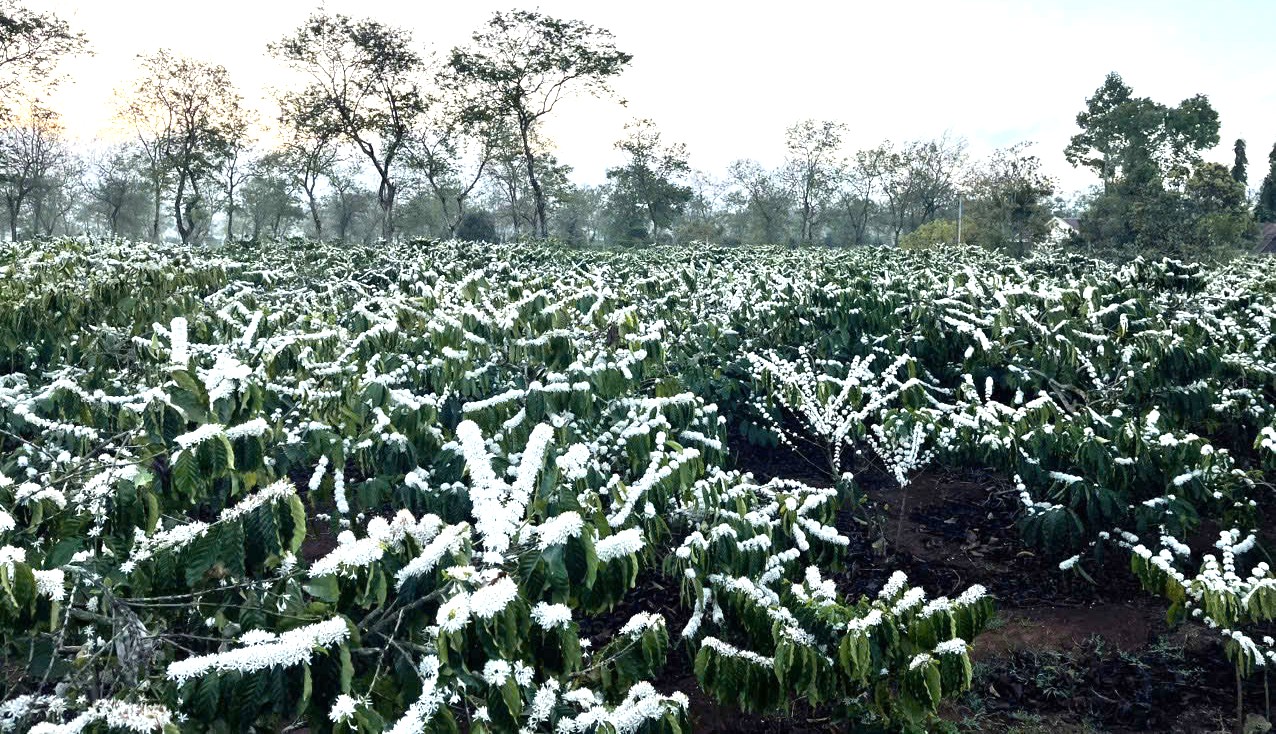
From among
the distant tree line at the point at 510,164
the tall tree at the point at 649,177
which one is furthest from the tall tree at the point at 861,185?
the tall tree at the point at 649,177

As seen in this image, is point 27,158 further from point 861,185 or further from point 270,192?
point 861,185

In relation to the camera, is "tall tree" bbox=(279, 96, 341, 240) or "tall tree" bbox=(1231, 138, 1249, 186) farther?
"tall tree" bbox=(1231, 138, 1249, 186)

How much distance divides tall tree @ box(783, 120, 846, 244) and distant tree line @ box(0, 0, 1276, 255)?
0.45ft

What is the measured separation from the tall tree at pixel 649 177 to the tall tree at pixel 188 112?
68.4 ft

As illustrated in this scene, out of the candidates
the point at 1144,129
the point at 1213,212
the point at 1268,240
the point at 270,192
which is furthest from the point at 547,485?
the point at 270,192

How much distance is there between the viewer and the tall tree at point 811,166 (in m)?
61.7

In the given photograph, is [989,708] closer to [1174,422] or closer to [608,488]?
[608,488]

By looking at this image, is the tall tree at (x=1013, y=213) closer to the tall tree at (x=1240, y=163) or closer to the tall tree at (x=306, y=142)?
the tall tree at (x=1240, y=163)

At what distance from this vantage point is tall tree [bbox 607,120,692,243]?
169 ft

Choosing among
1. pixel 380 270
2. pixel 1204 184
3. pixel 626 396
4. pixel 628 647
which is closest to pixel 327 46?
pixel 380 270

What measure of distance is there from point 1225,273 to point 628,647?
12584mm

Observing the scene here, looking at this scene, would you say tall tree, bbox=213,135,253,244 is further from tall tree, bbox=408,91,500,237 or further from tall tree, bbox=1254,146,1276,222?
tall tree, bbox=1254,146,1276,222

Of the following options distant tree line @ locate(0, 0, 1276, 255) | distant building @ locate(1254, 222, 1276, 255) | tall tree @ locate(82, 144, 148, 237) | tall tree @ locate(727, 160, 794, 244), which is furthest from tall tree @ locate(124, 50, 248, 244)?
distant building @ locate(1254, 222, 1276, 255)

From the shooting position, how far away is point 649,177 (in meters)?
51.5
